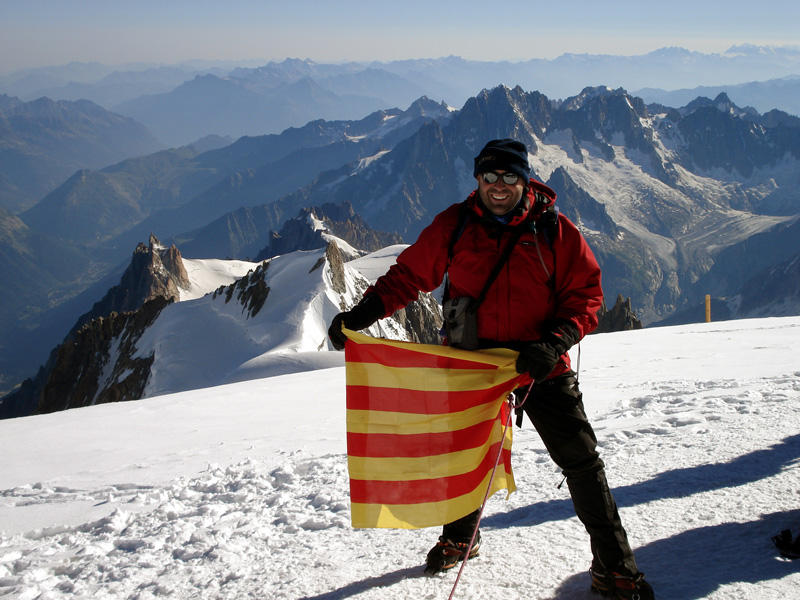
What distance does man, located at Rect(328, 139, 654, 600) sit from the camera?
3705 mm

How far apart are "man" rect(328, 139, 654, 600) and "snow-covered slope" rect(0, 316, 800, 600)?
479 mm

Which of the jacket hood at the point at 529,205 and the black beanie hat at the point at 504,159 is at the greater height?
the black beanie hat at the point at 504,159

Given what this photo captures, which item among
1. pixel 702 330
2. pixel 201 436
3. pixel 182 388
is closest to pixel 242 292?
pixel 182 388

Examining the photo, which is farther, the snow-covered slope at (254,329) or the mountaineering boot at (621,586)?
the snow-covered slope at (254,329)

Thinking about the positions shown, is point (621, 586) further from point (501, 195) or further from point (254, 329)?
point (254, 329)

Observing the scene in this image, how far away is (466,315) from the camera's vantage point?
13.0ft

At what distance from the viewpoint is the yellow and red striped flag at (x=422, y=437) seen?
4.07 m

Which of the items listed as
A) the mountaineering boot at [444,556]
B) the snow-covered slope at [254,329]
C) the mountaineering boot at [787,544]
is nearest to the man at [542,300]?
the mountaineering boot at [444,556]

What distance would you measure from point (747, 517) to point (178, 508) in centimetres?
494

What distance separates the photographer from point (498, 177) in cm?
380

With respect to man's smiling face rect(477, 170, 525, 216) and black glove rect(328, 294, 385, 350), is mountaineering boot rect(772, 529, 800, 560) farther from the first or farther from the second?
black glove rect(328, 294, 385, 350)

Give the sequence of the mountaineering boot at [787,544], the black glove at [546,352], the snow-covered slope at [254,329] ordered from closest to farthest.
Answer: the black glove at [546,352]
the mountaineering boot at [787,544]
the snow-covered slope at [254,329]

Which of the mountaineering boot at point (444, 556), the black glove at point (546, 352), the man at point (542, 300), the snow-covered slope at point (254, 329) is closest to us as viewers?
the black glove at point (546, 352)

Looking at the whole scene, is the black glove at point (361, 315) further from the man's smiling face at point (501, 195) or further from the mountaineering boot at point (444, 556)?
the mountaineering boot at point (444, 556)
